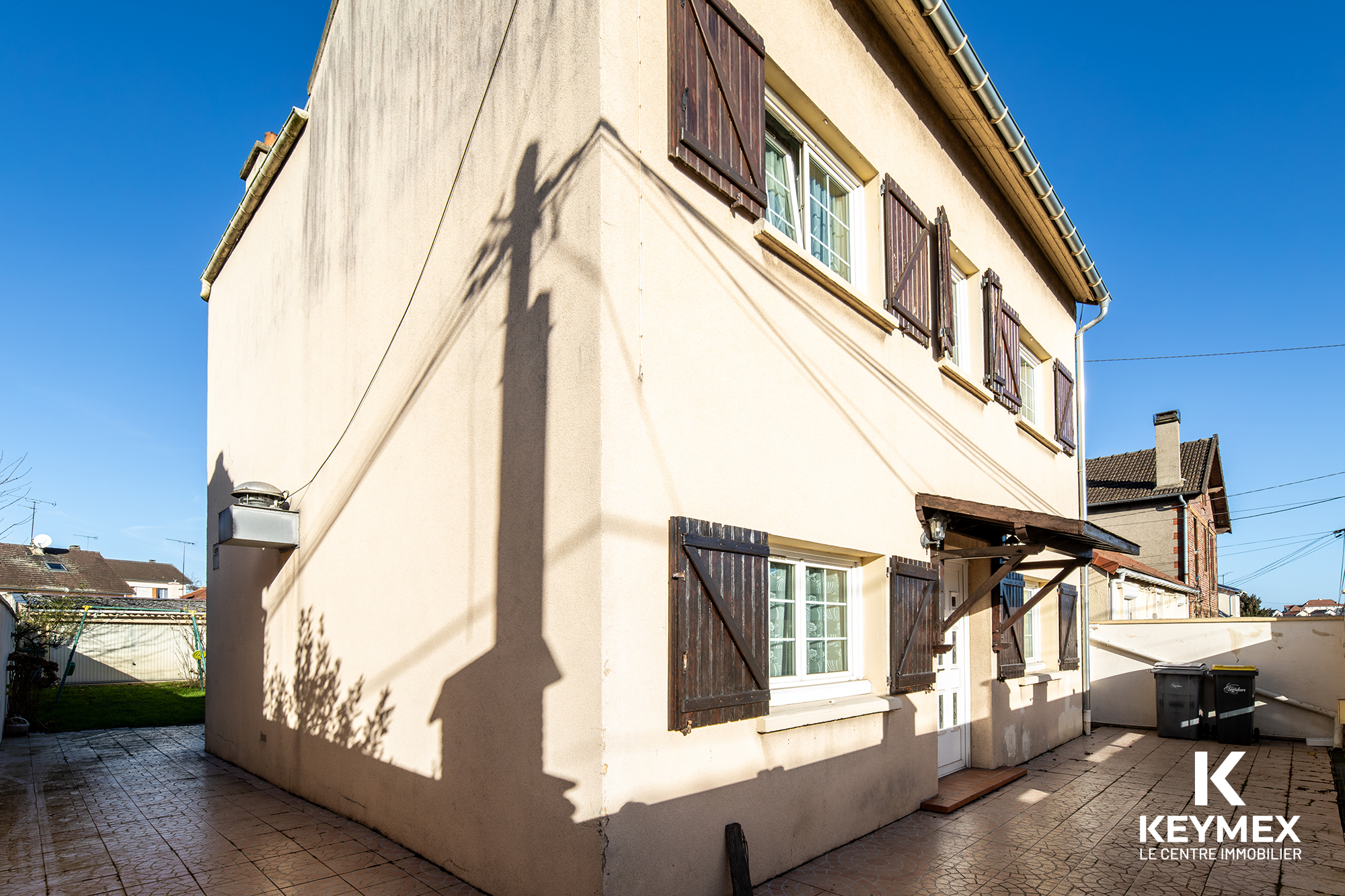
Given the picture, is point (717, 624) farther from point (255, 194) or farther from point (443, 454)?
point (255, 194)

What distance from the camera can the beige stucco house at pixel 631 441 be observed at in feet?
13.5

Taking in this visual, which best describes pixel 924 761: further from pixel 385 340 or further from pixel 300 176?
pixel 300 176

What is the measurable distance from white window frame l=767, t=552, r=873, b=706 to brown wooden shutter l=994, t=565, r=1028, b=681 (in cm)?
242

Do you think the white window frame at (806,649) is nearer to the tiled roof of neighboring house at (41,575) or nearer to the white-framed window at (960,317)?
the white-framed window at (960,317)

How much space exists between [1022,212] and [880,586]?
6.24 meters

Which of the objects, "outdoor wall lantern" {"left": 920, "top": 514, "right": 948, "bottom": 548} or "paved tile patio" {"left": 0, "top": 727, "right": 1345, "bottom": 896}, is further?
"outdoor wall lantern" {"left": 920, "top": 514, "right": 948, "bottom": 548}

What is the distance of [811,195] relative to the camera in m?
6.38

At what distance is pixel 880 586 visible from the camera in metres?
6.25

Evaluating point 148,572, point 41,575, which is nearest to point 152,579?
point 148,572

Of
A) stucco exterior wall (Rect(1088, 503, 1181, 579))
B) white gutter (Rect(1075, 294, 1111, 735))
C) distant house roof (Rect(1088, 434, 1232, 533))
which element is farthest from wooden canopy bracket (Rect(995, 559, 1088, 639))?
distant house roof (Rect(1088, 434, 1232, 533))

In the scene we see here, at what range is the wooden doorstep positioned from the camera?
6.54 m

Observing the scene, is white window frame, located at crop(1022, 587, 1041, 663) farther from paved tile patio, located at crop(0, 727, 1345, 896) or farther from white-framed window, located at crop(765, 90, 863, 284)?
white-framed window, located at crop(765, 90, 863, 284)

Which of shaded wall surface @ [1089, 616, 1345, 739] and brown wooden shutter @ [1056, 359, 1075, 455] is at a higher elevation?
brown wooden shutter @ [1056, 359, 1075, 455]

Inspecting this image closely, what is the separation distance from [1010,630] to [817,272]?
5.20m
